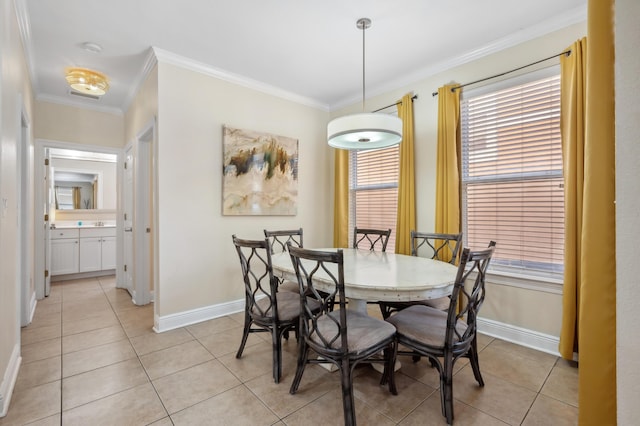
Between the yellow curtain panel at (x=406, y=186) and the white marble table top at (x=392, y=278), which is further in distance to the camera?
the yellow curtain panel at (x=406, y=186)

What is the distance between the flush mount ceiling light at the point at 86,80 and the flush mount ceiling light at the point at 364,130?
2501mm

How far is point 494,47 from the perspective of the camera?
Answer: 108 inches

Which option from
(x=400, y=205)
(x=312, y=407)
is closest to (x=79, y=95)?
(x=400, y=205)

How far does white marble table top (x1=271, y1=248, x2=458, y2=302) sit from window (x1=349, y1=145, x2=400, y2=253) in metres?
1.34

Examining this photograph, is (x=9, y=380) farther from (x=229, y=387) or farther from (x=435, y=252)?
(x=435, y=252)

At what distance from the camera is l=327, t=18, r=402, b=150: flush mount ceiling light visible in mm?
2150

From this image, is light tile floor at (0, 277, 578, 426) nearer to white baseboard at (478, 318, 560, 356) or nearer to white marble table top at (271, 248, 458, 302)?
white baseboard at (478, 318, 560, 356)

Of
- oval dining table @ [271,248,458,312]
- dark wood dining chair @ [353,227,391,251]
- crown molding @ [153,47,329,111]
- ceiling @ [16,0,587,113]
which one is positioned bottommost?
oval dining table @ [271,248,458,312]

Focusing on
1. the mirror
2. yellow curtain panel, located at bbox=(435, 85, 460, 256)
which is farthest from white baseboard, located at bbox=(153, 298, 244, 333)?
the mirror

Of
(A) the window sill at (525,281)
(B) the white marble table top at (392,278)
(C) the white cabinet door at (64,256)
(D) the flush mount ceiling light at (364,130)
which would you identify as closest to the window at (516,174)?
(A) the window sill at (525,281)

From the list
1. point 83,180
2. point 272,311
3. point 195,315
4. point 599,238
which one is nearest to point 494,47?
point 599,238

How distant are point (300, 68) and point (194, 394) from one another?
→ 10.4ft

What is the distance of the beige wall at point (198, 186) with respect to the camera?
2941mm

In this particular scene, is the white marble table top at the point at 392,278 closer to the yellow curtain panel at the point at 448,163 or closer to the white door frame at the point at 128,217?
the yellow curtain panel at the point at 448,163
